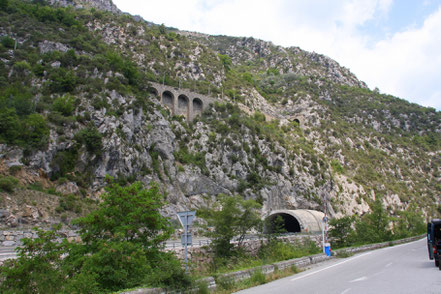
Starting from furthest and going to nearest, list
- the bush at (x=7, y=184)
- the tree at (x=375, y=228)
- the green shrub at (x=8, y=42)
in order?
the green shrub at (x=8, y=42), the tree at (x=375, y=228), the bush at (x=7, y=184)

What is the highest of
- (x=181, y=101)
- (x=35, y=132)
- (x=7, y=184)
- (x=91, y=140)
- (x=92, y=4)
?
(x=92, y=4)

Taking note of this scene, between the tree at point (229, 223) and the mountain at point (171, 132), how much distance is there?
256 inches

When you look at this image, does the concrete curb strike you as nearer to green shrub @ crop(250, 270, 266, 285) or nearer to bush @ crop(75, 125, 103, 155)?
green shrub @ crop(250, 270, 266, 285)

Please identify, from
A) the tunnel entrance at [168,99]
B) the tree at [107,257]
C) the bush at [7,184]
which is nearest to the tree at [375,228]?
the tree at [107,257]

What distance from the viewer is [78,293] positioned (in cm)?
797

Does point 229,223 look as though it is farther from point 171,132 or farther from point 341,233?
point 171,132

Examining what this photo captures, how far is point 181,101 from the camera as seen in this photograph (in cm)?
6347

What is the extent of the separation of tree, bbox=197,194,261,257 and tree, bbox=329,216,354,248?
14809mm

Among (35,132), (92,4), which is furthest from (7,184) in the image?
(92,4)

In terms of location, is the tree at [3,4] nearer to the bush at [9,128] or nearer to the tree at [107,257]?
the bush at [9,128]

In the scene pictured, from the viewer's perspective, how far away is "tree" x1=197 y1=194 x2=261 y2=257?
74.7 ft

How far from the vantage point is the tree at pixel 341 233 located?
3434 centimetres

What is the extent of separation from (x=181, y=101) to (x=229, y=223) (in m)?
44.1

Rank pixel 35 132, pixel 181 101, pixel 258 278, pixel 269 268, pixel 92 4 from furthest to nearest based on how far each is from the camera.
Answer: pixel 92 4 → pixel 181 101 → pixel 35 132 → pixel 269 268 → pixel 258 278
